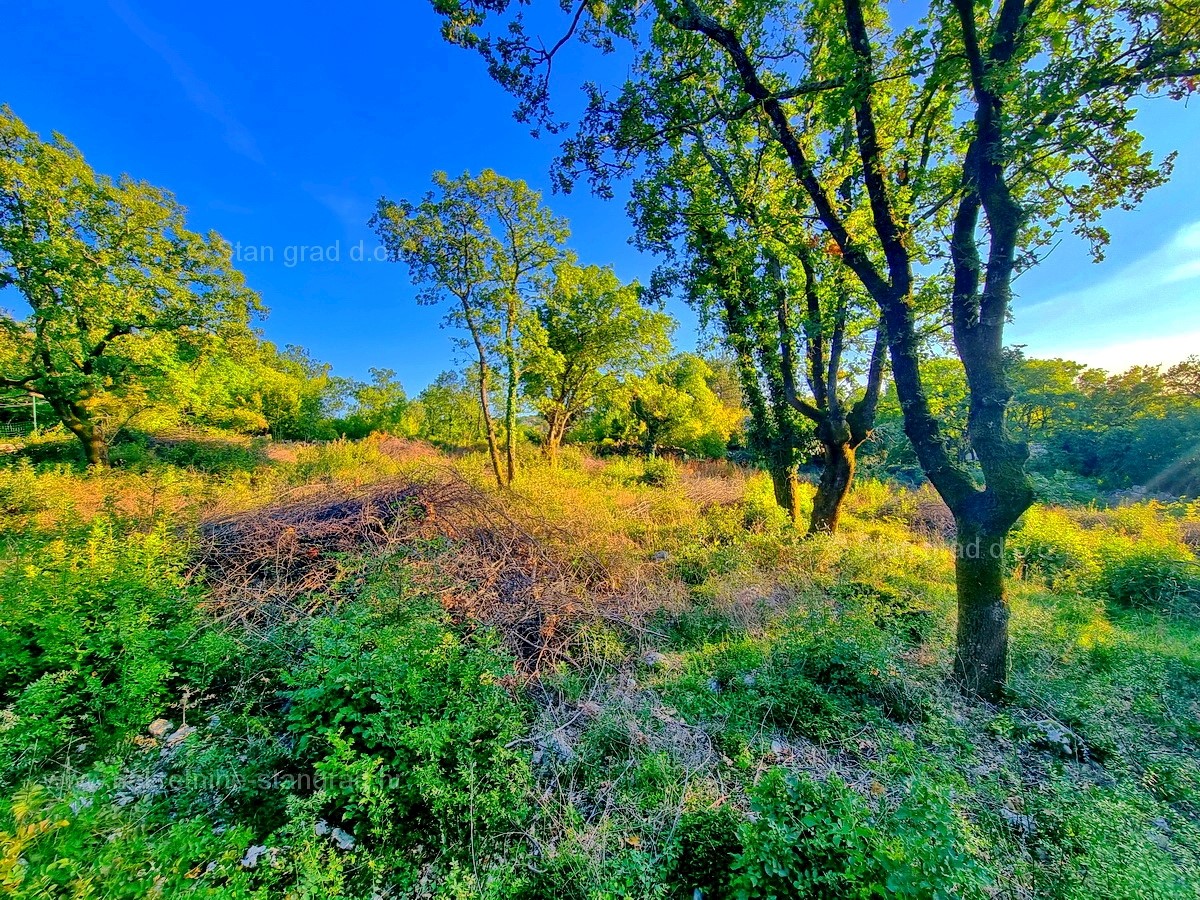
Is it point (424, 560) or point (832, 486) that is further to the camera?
point (832, 486)

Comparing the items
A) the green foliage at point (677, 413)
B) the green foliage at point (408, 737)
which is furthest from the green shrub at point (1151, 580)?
the green foliage at point (677, 413)

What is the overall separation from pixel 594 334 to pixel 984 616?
15.6 meters

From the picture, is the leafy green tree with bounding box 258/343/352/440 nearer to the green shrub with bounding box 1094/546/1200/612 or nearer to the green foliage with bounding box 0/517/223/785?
the green foliage with bounding box 0/517/223/785

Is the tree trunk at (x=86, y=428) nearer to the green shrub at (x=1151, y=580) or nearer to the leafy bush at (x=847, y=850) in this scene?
the leafy bush at (x=847, y=850)

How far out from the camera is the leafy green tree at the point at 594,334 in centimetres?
1717

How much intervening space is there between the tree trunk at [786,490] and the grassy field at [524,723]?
302cm

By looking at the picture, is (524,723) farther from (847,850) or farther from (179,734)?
(179,734)

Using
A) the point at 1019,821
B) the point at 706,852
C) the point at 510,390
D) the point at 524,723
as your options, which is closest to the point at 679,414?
the point at 510,390

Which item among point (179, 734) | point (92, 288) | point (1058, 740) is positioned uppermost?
point (92, 288)

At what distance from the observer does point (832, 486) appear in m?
8.34

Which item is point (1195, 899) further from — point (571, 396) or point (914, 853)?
point (571, 396)

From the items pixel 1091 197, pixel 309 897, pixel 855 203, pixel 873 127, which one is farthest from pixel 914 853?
pixel 855 203

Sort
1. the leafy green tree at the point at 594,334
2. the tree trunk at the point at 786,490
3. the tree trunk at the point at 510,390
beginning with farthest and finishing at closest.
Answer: the leafy green tree at the point at 594,334 → the tree trunk at the point at 510,390 → the tree trunk at the point at 786,490

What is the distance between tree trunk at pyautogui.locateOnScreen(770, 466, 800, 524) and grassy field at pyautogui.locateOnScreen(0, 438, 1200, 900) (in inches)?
119
